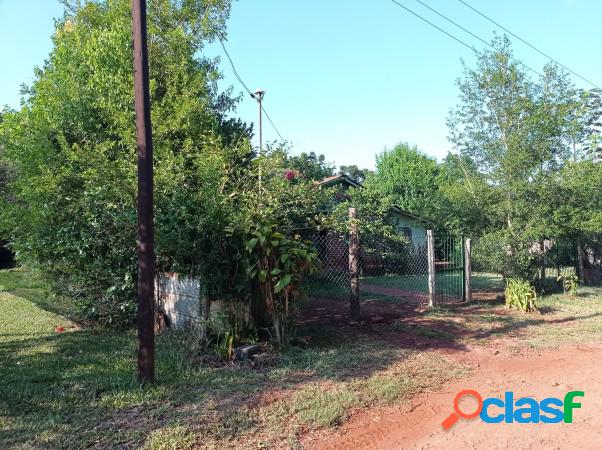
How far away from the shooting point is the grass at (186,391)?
3.86 metres

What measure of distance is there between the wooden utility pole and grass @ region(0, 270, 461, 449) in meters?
0.40

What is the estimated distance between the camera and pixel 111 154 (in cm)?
823

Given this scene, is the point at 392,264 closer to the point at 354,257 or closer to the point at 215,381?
the point at 354,257

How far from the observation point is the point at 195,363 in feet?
18.9

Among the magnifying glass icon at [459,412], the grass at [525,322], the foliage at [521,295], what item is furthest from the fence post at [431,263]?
the magnifying glass icon at [459,412]

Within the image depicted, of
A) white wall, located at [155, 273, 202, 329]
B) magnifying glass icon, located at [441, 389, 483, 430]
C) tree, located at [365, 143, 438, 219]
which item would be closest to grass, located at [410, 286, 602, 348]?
magnifying glass icon, located at [441, 389, 483, 430]

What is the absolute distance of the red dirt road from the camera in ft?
12.4

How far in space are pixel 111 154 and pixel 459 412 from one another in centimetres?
677

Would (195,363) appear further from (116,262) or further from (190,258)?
(116,262)

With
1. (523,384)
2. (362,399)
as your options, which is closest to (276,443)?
(362,399)

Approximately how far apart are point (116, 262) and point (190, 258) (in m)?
1.88

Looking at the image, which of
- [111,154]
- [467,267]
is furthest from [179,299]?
[467,267]

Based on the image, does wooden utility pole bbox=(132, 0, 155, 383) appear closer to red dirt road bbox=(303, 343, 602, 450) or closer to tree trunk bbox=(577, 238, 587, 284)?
red dirt road bbox=(303, 343, 602, 450)

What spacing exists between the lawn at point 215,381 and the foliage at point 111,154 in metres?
1.17
